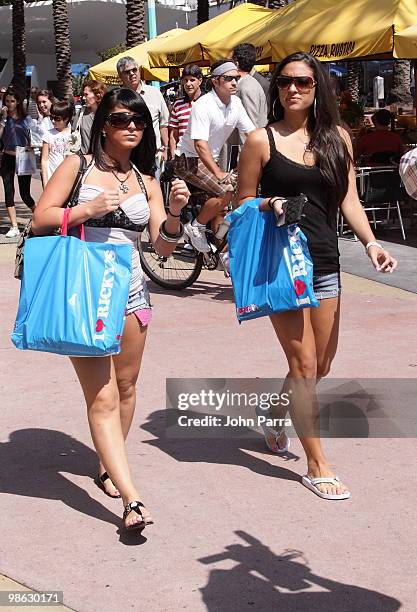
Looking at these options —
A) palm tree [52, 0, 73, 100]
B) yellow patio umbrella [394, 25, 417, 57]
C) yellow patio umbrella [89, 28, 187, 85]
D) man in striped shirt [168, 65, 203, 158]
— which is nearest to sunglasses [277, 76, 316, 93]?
yellow patio umbrella [394, 25, 417, 57]

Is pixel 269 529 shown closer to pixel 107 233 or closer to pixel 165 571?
pixel 165 571

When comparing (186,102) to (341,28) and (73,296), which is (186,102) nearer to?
(341,28)

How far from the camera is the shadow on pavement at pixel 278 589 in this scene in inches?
144

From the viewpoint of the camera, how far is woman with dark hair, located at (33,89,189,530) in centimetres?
430

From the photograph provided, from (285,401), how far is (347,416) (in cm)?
85

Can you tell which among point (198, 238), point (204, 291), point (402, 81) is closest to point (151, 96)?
point (204, 291)

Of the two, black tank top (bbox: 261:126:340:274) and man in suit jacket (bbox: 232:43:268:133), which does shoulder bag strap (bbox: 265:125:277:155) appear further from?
man in suit jacket (bbox: 232:43:268:133)

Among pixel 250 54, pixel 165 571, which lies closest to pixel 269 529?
pixel 165 571

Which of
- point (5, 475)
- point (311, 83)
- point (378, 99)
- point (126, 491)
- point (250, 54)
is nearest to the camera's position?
point (126, 491)

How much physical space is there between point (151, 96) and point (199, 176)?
3.42m

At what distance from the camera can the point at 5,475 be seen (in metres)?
5.11

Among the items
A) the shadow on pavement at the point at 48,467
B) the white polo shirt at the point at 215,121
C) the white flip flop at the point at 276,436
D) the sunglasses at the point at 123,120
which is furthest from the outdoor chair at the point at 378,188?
the sunglasses at the point at 123,120

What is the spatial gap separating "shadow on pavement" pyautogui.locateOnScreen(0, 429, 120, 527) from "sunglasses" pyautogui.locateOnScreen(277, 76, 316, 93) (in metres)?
2.04

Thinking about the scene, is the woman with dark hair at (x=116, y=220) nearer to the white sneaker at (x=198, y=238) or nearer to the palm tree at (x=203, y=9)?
the white sneaker at (x=198, y=238)
